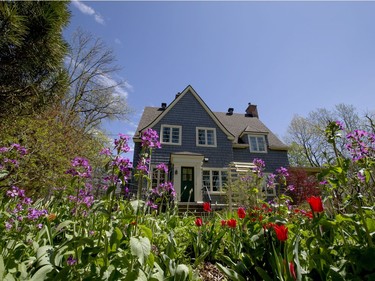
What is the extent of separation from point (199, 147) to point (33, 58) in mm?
10937

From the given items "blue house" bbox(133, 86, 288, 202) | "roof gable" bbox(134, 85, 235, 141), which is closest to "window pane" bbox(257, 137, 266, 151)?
"blue house" bbox(133, 86, 288, 202)

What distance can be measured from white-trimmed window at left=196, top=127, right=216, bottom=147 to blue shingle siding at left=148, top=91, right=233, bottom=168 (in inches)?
Answer: 9.7

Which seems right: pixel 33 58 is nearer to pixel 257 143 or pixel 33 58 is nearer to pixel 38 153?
pixel 38 153

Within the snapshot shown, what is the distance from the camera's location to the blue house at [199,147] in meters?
13.2

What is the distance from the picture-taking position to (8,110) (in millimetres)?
4906

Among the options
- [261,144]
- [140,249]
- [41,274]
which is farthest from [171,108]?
[140,249]

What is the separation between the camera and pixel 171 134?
14422 mm

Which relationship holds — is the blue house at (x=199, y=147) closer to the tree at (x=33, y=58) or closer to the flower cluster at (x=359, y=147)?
the tree at (x=33, y=58)

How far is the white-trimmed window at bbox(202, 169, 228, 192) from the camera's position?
528 inches

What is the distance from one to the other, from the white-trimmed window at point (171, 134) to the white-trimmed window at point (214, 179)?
2.91 m

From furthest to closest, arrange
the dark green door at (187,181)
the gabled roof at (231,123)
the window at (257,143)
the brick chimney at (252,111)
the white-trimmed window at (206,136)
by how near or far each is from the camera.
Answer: the brick chimney at (252,111) < the window at (257,143) < the gabled roof at (231,123) < the white-trimmed window at (206,136) < the dark green door at (187,181)

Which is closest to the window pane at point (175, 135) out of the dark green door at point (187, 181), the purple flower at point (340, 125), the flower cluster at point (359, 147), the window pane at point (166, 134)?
the window pane at point (166, 134)

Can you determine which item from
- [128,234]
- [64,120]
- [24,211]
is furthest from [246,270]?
[64,120]

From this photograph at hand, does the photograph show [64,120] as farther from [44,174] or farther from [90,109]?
[90,109]
